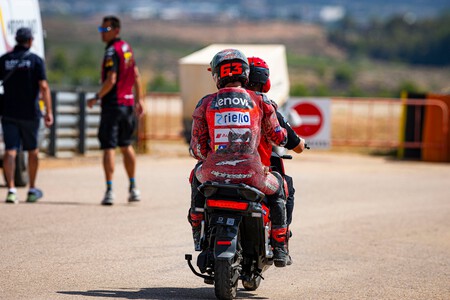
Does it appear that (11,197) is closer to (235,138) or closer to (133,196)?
(133,196)

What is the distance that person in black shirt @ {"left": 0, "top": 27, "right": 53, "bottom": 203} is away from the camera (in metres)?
→ 12.7

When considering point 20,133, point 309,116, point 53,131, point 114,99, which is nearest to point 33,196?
point 20,133

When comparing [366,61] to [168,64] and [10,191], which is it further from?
[10,191]

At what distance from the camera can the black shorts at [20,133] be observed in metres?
12.8

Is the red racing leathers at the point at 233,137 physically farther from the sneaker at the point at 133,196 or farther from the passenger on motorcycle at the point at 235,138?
the sneaker at the point at 133,196

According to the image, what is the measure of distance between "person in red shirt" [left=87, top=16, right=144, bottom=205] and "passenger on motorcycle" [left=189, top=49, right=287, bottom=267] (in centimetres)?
501

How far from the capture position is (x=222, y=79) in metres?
7.90

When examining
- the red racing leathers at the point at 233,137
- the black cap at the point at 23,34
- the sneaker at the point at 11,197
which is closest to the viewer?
the red racing leathers at the point at 233,137

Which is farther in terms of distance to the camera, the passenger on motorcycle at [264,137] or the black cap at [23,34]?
the black cap at [23,34]

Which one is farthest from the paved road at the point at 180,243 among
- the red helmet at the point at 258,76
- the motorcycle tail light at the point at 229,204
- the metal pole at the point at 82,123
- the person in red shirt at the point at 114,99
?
the metal pole at the point at 82,123

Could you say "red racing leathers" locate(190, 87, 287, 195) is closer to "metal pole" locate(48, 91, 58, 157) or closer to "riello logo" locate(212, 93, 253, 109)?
"riello logo" locate(212, 93, 253, 109)

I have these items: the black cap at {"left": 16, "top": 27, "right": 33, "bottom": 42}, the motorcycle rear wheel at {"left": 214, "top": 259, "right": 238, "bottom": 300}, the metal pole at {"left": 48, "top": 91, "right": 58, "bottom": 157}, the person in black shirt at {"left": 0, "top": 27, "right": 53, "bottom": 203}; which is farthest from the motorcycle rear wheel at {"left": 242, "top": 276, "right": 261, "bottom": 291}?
the metal pole at {"left": 48, "top": 91, "right": 58, "bottom": 157}

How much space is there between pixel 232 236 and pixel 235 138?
0.70 m

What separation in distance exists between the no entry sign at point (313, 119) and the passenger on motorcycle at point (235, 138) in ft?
48.2
